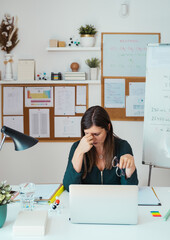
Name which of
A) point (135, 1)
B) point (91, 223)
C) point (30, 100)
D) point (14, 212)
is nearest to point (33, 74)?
point (30, 100)

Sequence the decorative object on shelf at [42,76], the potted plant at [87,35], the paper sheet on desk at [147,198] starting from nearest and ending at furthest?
1. the paper sheet on desk at [147,198]
2. the potted plant at [87,35]
3. the decorative object on shelf at [42,76]

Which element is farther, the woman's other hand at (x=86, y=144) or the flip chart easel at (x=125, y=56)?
the flip chart easel at (x=125, y=56)

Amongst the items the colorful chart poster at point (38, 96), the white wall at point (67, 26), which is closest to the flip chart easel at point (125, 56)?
the white wall at point (67, 26)

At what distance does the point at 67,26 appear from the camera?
3270 mm

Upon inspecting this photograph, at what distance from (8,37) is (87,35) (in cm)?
83

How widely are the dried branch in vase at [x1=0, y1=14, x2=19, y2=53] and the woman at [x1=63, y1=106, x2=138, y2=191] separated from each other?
168 centimetres

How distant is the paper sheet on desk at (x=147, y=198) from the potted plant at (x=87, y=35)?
69.4 inches

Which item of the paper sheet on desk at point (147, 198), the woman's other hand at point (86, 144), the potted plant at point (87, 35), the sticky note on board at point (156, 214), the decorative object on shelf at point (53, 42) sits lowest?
the paper sheet on desk at point (147, 198)

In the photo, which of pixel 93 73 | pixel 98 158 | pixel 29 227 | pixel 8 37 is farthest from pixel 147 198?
pixel 8 37

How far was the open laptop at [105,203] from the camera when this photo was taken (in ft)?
4.56

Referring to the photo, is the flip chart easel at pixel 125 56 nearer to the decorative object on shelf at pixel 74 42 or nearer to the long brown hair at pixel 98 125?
the decorative object on shelf at pixel 74 42

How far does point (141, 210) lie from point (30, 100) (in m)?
2.05

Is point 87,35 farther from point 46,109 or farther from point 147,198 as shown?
point 147,198

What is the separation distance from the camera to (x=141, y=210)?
5.27 feet
